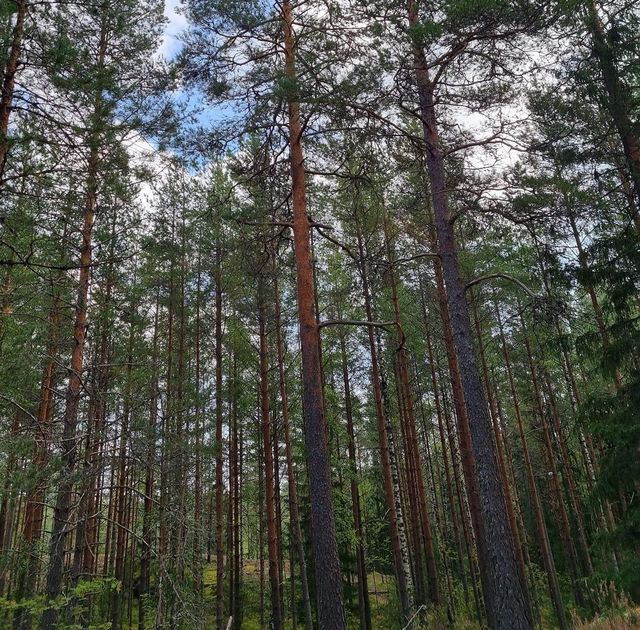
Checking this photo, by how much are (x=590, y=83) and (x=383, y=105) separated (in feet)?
12.2

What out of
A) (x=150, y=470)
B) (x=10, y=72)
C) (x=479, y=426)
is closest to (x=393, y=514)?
(x=479, y=426)

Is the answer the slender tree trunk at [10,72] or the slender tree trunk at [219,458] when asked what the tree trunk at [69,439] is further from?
the slender tree trunk at [219,458]

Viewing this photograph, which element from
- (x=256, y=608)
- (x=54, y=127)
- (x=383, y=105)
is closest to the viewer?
(x=54, y=127)

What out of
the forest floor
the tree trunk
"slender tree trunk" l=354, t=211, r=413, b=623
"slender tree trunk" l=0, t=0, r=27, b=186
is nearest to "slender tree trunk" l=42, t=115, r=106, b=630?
the tree trunk

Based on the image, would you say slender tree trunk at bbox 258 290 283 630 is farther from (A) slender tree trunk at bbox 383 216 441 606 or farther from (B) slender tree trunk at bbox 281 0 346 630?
(B) slender tree trunk at bbox 281 0 346 630

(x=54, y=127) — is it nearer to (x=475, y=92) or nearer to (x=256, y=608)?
(x=475, y=92)

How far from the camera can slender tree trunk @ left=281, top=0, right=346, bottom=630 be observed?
5828 mm

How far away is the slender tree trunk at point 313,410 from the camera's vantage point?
5.83 meters

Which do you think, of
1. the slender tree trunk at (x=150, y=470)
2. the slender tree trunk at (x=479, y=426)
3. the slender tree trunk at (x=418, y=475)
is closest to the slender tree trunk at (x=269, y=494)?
the slender tree trunk at (x=150, y=470)

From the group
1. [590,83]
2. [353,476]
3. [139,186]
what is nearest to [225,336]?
[353,476]

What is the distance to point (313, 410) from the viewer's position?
21.1 feet

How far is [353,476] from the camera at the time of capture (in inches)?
514

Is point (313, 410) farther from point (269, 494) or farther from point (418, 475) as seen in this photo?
point (418, 475)

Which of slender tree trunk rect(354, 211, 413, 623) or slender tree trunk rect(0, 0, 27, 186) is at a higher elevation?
slender tree trunk rect(0, 0, 27, 186)
